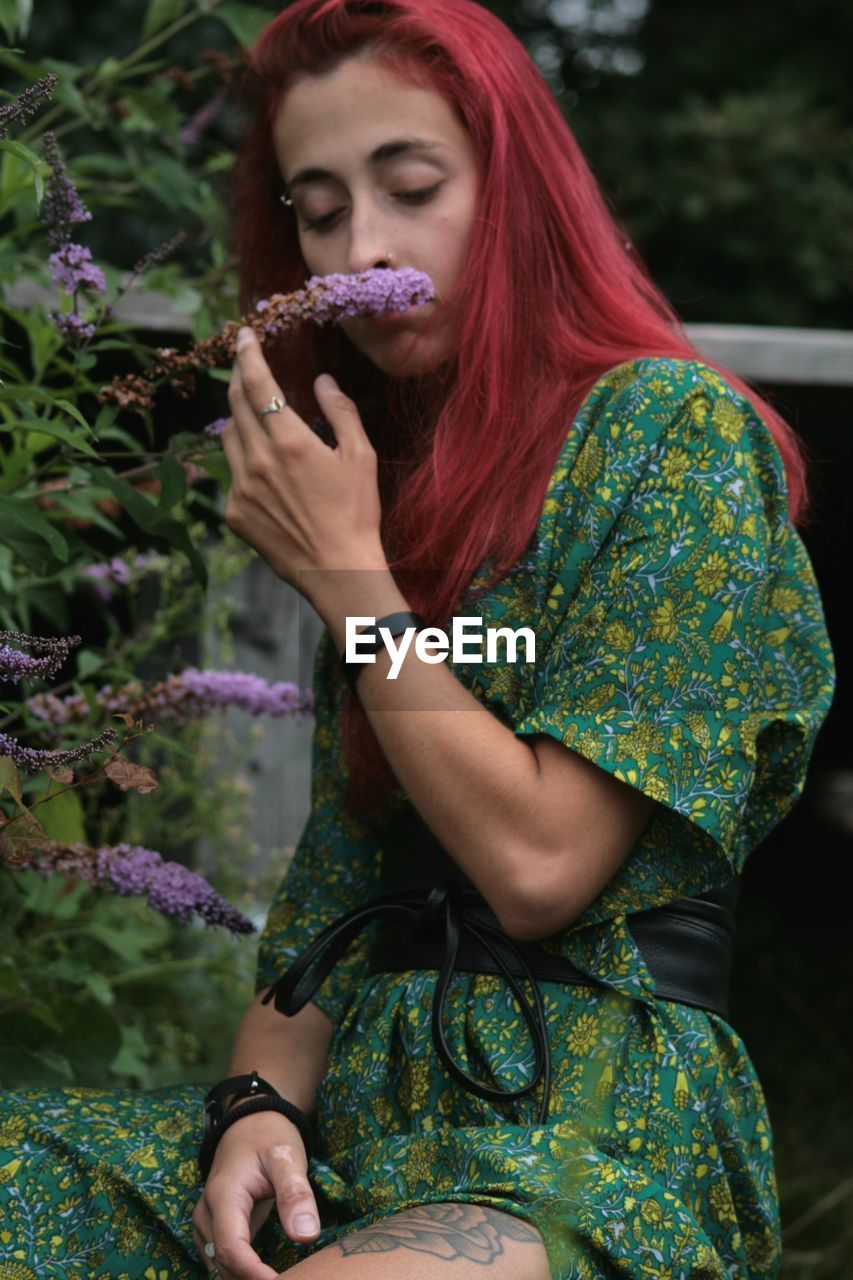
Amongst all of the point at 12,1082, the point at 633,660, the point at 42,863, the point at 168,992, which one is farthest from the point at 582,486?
the point at 168,992

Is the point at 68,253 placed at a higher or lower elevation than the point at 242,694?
higher

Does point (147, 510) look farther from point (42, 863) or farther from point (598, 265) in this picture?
point (598, 265)

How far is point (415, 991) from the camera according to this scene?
5.16 feet

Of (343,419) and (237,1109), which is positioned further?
(343,419)

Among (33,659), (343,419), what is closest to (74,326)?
(343,419)

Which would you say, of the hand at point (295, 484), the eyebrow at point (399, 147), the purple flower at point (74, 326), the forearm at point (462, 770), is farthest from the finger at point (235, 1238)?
the eyebrow at point (399, 147)

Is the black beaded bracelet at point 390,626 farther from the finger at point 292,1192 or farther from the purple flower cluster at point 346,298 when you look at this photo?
the finger at point 292,1192

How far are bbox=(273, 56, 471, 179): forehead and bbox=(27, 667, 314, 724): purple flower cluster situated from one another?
593mm

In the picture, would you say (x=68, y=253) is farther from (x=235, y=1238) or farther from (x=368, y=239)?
(x=235, y=1238)

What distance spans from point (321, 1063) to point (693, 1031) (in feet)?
1.46

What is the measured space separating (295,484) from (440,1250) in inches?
30.8

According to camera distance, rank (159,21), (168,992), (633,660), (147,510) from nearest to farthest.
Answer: (633,660)
(147,510)
(159,21)
(168,992)

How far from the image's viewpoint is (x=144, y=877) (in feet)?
5.21

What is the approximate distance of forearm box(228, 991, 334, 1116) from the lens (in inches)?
67.2
